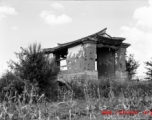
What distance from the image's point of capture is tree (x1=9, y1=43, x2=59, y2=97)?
509 inches

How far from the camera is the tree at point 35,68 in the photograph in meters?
12.9

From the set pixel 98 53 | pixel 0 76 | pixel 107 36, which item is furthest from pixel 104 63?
pixel 0 76

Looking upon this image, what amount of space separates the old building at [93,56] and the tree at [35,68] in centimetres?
757

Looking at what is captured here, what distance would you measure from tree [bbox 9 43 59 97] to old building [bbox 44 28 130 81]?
7.57 m

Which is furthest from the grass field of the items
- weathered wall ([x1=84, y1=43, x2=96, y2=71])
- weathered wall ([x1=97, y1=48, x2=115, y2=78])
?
weathered wall ([x1=97, y1=48, x2=115, y2=78])

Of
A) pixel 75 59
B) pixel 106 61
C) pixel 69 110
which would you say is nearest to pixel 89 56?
pixel 75 59

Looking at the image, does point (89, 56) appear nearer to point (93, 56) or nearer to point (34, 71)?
point (93, 56)

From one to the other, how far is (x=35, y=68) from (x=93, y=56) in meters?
10.5

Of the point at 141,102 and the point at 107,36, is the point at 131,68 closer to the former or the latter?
→ the point at 107,36

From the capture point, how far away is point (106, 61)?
2633 cm

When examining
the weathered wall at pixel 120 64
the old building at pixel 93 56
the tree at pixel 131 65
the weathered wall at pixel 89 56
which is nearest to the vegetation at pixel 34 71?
the old building at pixel 93 56

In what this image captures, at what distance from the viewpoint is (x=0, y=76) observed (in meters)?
15.8

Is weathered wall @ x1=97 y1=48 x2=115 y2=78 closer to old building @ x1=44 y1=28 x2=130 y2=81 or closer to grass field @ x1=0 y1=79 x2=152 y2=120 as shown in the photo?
old building @ x1=44 y1=28 x2=130 y2=81

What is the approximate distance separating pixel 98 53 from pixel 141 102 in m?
18.0
